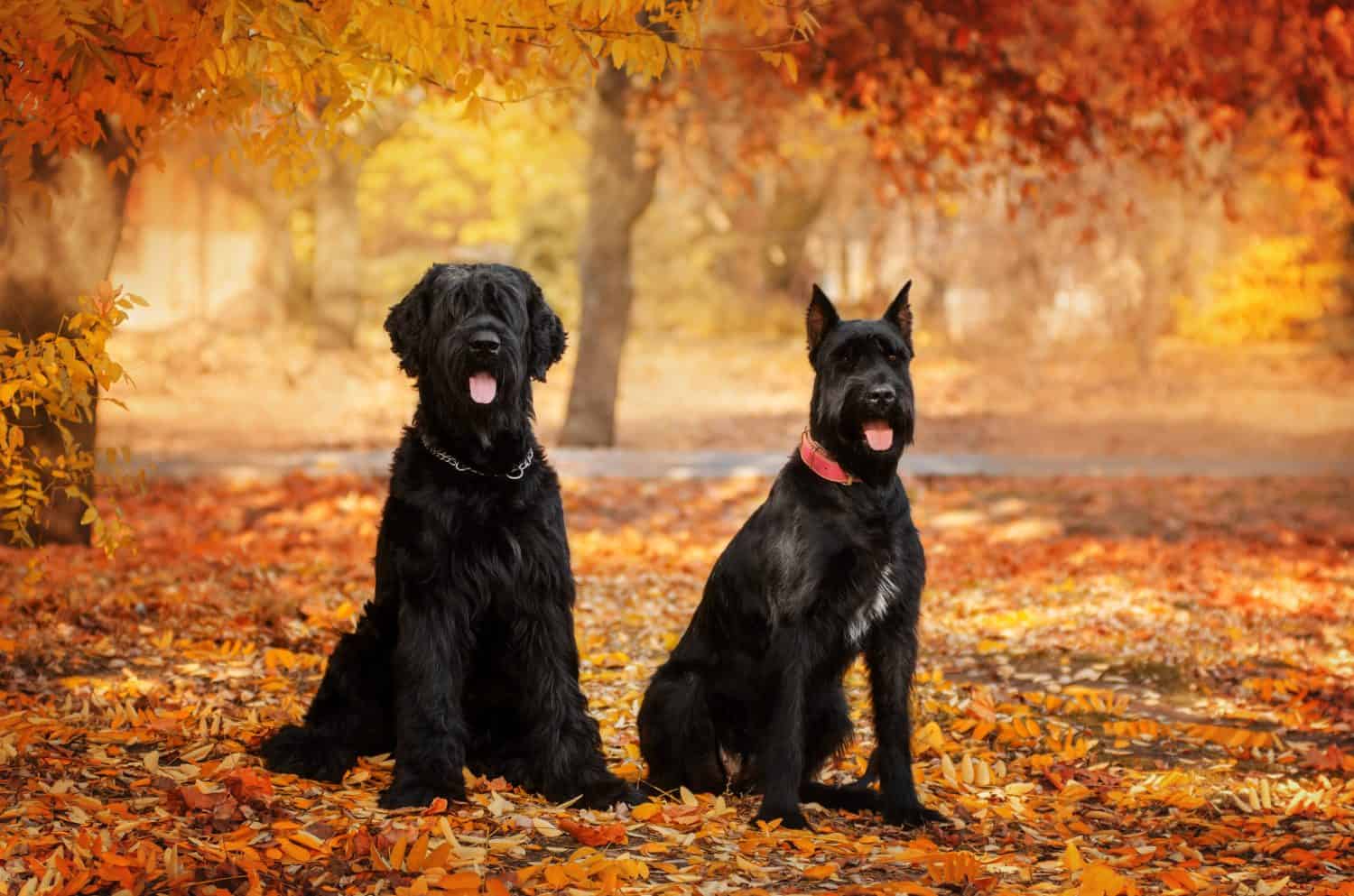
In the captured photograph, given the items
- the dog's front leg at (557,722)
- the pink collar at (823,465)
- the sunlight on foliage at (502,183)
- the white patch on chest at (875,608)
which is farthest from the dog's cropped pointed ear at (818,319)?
the sunlight on foliage at (502,183)

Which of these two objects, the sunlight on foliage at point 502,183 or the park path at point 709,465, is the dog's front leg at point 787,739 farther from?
the sunlight on foliage at point 502,183

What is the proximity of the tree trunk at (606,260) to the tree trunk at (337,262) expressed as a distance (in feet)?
33.9

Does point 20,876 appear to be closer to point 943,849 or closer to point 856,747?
point 943,849

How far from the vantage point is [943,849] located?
16.3ft

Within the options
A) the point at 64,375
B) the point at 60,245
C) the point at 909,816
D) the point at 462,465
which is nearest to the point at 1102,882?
the point at 909,816

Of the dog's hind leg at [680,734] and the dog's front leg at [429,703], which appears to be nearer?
the dog's front leg at [429,703]

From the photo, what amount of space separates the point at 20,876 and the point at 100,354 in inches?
75.4

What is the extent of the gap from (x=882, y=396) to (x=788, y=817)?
144 centimetres

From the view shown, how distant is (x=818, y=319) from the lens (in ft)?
17.0

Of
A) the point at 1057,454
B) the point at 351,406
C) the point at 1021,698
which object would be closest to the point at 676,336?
the point at 351,406

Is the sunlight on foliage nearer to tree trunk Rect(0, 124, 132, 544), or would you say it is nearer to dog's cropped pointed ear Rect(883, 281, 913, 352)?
tree trunk Rect(0, 124, 132, 544)

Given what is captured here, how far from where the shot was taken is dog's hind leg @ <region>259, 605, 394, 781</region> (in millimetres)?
5332

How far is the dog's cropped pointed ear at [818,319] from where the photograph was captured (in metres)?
5.10

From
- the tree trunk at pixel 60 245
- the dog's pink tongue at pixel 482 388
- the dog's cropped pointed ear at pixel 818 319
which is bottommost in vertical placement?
the dog's pink tongue at pixel 482 388
